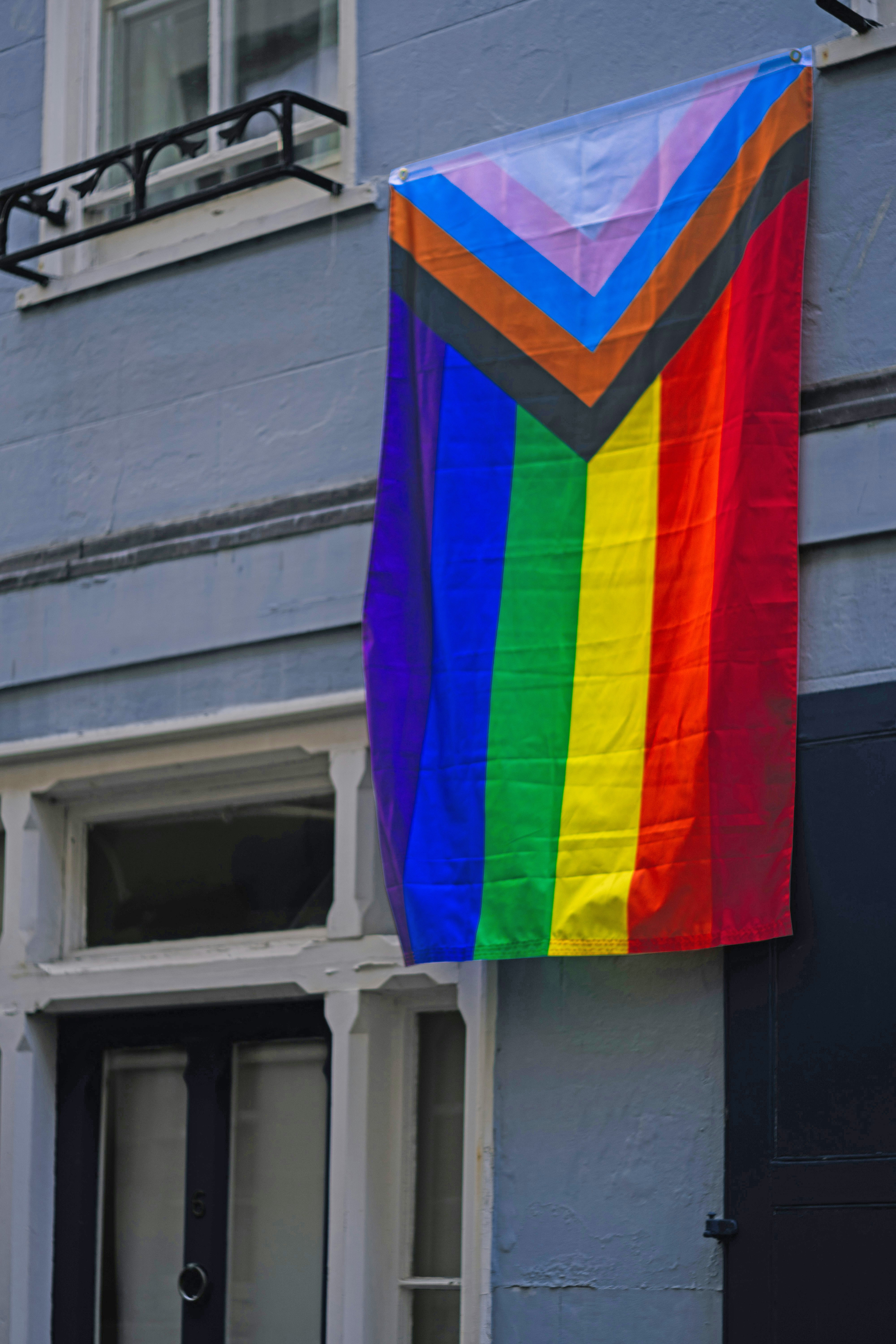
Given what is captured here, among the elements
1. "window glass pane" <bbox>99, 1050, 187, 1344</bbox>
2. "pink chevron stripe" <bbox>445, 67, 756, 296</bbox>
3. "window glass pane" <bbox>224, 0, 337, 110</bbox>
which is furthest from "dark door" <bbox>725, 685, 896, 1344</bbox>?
"window glass pane" <bbox>224, 0, 337, 110</bbox>

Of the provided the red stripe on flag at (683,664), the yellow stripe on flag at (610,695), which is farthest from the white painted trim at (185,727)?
the red stripe on flag at (683,664)

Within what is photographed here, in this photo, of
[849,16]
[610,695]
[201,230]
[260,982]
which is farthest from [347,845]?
[849,16]

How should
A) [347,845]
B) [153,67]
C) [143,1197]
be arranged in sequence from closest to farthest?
1. [347,845]
2. [143,1197]
3. [153,67]

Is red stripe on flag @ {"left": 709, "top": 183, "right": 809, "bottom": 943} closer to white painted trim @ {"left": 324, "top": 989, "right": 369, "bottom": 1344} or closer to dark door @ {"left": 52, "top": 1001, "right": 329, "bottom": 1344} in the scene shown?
white painted trim @ {"left": 324, "top": 989, "right": 369, "bottom": 1344}

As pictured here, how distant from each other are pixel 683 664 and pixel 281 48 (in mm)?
2955

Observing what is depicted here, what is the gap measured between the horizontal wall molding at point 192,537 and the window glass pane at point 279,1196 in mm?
1621

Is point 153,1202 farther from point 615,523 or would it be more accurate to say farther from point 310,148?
point 310,148

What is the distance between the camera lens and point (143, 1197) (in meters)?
6.51

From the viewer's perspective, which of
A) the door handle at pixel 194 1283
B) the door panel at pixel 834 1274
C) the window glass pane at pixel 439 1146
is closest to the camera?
the door panel at pixel 834 1274

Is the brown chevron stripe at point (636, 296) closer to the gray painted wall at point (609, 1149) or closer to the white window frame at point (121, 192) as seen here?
the white window frame at point (121, 192)

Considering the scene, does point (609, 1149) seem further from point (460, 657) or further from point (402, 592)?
point (402, 592)

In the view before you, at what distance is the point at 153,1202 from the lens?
21.3 ft

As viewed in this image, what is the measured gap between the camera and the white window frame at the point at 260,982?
5.75m

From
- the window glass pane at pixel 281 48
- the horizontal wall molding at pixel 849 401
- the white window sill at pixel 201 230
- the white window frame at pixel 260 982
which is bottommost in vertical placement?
the white window frame at pixel 260 982
